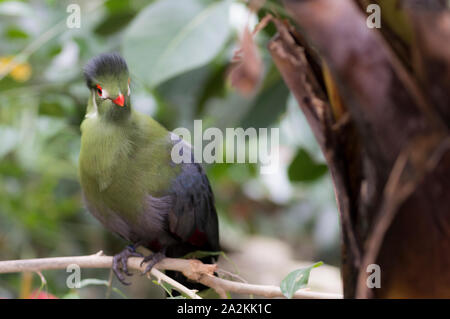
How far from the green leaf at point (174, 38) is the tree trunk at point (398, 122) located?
2.42 feet

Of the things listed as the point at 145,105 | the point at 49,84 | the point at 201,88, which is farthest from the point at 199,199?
the point at 49,84

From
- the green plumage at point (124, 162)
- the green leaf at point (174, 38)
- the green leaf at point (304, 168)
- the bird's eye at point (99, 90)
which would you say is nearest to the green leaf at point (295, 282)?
the green plumage at point (124, 162)

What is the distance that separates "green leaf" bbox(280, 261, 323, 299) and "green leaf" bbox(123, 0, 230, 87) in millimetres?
590

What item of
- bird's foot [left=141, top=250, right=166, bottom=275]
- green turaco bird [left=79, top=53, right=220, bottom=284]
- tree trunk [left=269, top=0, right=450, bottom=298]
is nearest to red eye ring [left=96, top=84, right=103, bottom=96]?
green turaco bird [left=79, top=53, right=220, bottom=284]

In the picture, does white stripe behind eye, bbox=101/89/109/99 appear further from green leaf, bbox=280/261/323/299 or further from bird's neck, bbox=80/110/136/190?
green leaf, bbox=280/261/323/299

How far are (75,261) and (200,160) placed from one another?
0.37m

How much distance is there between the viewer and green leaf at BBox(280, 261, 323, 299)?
0.72 meters

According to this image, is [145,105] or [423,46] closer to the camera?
[423,46]

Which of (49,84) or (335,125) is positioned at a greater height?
(49,84)

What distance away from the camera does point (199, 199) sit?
1045mm

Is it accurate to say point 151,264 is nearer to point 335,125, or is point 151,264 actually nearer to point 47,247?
point 335,125

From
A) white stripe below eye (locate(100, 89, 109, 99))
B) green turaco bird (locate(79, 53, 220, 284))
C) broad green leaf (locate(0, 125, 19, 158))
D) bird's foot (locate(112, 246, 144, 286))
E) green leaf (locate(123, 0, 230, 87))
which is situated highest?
green leaf (locate(123, 0, 230, 87))

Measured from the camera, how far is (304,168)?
1.66 meters

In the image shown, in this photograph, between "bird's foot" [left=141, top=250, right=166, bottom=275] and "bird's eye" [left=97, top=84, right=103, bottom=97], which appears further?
"bird's foot" [left=141, top=250, right=166, bottom=275]
